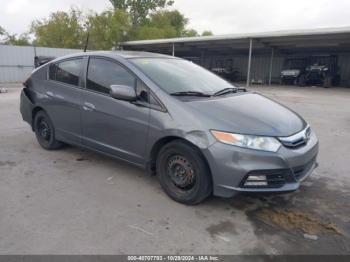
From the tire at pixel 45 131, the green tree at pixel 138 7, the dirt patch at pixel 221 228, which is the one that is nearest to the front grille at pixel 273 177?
the dirt patch at pixel 221 228

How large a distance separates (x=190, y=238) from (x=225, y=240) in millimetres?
307

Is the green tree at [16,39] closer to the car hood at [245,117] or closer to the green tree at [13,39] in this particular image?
the green tree at [13,39]

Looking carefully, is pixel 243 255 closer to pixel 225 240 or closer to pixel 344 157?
pixel 225 240

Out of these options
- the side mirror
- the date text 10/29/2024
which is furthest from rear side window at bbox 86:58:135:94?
the date text 10/29/2024

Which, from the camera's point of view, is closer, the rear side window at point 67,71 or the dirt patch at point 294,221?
the dirt patch at point 294,221

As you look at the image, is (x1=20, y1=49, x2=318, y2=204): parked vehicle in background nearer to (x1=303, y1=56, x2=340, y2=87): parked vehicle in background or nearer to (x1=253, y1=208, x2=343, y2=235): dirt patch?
(x1=253, y1=208, x2=343, y2=235): dirt patch

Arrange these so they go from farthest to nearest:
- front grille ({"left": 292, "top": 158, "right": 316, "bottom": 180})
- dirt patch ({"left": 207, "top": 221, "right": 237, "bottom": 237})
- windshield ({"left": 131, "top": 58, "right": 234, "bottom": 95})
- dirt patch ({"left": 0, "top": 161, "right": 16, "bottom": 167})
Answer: dirt patch ({"left": 0, "top": 161, "right": 16, "bottom": 167}) → windshield ({"left": 131, "top": 58, "right": 234, "bottom": 95}) → front grille ({"left": 292, "top": 158, "right": 316, "bottom": 180}) → dirt patch ({"left": 207, "top": 221, "right": 237, "bottom": 237})

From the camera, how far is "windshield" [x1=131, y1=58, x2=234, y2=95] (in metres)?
3.61

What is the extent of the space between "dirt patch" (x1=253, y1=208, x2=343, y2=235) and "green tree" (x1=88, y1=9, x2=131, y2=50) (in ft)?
99.6

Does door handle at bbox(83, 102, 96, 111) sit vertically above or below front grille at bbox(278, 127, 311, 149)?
above

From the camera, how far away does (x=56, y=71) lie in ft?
15.7

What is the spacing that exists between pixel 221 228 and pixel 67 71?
3167 mm

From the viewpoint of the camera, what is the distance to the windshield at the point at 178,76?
3611 mm

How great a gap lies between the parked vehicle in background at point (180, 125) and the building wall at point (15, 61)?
62.8 feet
